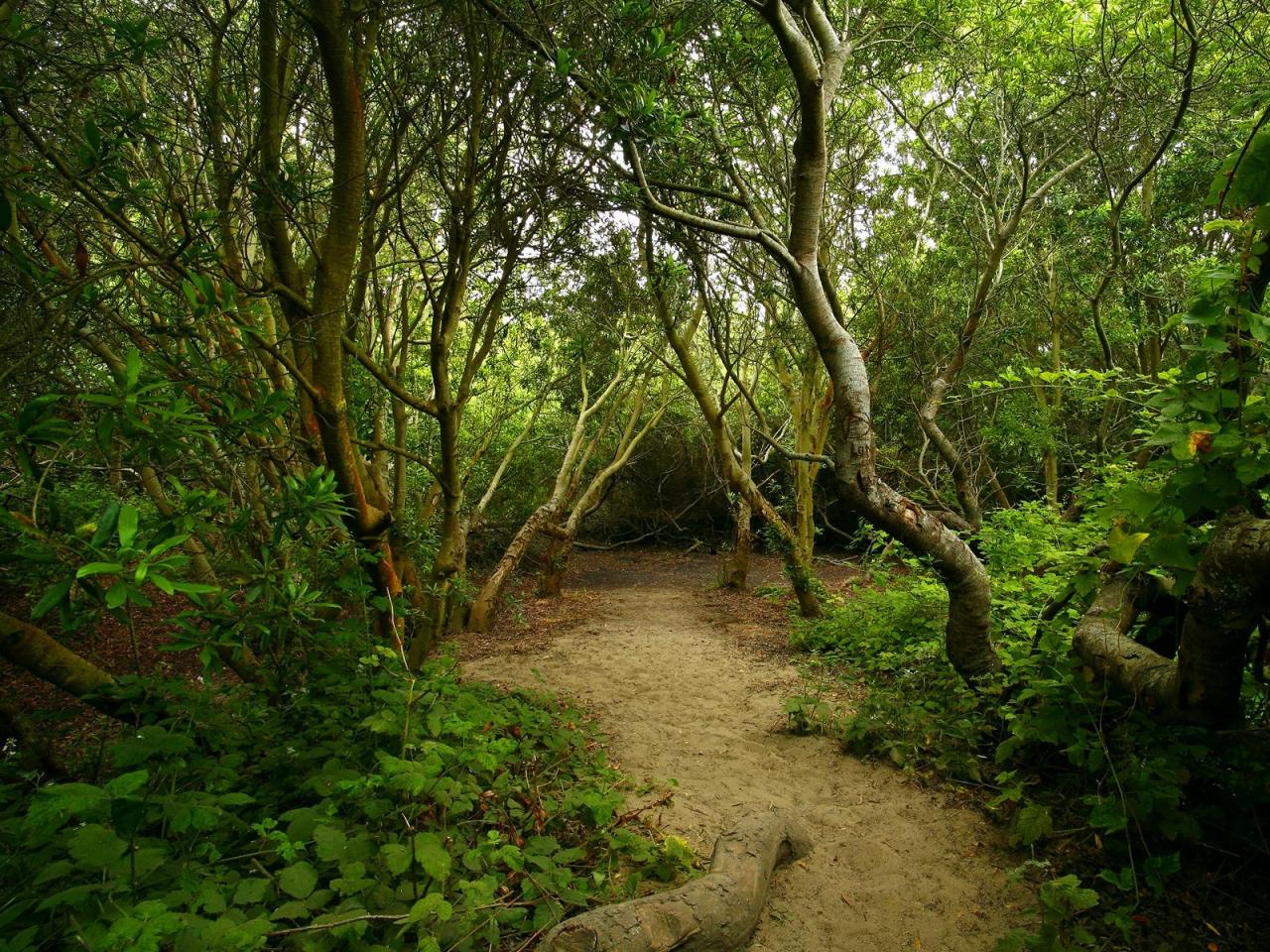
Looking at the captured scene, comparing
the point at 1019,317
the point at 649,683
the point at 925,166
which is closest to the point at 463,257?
the point at 649,683

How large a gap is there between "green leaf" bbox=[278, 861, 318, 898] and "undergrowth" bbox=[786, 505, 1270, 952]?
2440 mm

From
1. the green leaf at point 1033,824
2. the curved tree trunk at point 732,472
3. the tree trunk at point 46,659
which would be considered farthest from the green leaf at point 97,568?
the curved tree trunk at point 732,472

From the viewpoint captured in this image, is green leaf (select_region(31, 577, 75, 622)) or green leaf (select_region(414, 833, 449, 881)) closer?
green leaf (select_region(31, 577, 75, 622))

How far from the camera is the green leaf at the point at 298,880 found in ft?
6.01

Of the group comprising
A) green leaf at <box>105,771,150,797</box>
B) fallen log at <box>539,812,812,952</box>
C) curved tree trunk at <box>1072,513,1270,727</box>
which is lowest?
fallen log at <box>539,812,812,952</box>

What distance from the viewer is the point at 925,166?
9.78 metres

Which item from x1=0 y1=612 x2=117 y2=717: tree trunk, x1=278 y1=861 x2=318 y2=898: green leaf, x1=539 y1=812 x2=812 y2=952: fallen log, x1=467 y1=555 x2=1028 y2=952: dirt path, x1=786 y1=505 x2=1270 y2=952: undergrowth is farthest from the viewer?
x1=467 y1=555 x2=1028 y2=952: dirt path

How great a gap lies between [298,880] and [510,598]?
555 centimetres

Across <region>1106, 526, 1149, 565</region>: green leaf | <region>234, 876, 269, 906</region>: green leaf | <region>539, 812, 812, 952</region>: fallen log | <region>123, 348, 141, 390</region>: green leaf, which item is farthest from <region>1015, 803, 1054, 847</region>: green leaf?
<region>123, 348, 141, 390</region>: green leaf

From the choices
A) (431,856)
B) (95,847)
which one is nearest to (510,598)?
(431,856)

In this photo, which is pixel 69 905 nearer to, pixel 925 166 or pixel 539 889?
pixel 539 889

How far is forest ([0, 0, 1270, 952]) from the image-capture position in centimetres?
191

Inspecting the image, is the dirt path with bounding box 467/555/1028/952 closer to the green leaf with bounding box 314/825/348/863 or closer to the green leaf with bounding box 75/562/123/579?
the green leaf with bounding box 314/825/348/863

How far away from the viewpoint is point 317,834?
2.10 metres
